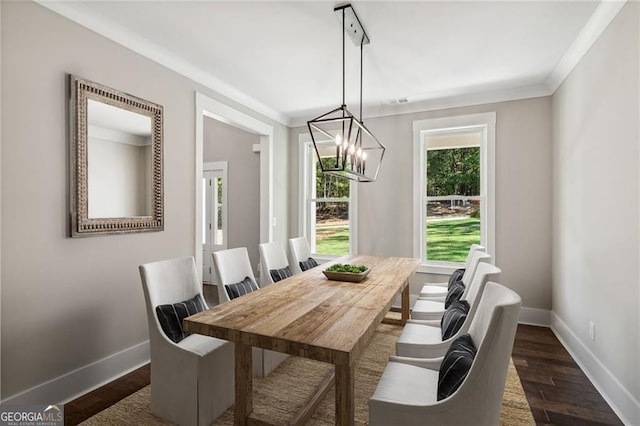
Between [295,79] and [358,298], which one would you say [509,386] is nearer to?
[358,298]

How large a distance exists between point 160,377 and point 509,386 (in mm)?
2410

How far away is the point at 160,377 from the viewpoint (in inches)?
79.0

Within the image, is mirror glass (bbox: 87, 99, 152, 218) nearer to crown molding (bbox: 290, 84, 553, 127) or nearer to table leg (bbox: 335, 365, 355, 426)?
table leg (bbox: 335, 365, 355, 426)

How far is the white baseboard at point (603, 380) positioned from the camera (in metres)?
1.96

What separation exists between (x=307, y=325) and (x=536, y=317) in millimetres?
3408

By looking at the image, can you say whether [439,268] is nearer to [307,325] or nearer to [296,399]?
[296,399]

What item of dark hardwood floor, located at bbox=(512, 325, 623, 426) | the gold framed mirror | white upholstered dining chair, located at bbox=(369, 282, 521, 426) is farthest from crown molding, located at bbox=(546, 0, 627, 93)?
the gold framed mirror

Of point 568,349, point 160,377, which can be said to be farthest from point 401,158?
point 160,377

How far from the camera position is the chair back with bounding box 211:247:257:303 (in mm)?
2541

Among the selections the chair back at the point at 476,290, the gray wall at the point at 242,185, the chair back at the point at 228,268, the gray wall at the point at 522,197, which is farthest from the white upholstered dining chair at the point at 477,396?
the gray wall at the point at 242,185

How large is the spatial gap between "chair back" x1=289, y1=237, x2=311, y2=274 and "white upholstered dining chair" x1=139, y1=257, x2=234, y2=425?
1520mm

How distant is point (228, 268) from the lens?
2.65 meters

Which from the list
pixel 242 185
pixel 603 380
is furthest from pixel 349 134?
pixel 242 185

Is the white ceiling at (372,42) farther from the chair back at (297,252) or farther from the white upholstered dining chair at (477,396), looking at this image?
the white upholstered dining chair at (477,396)
